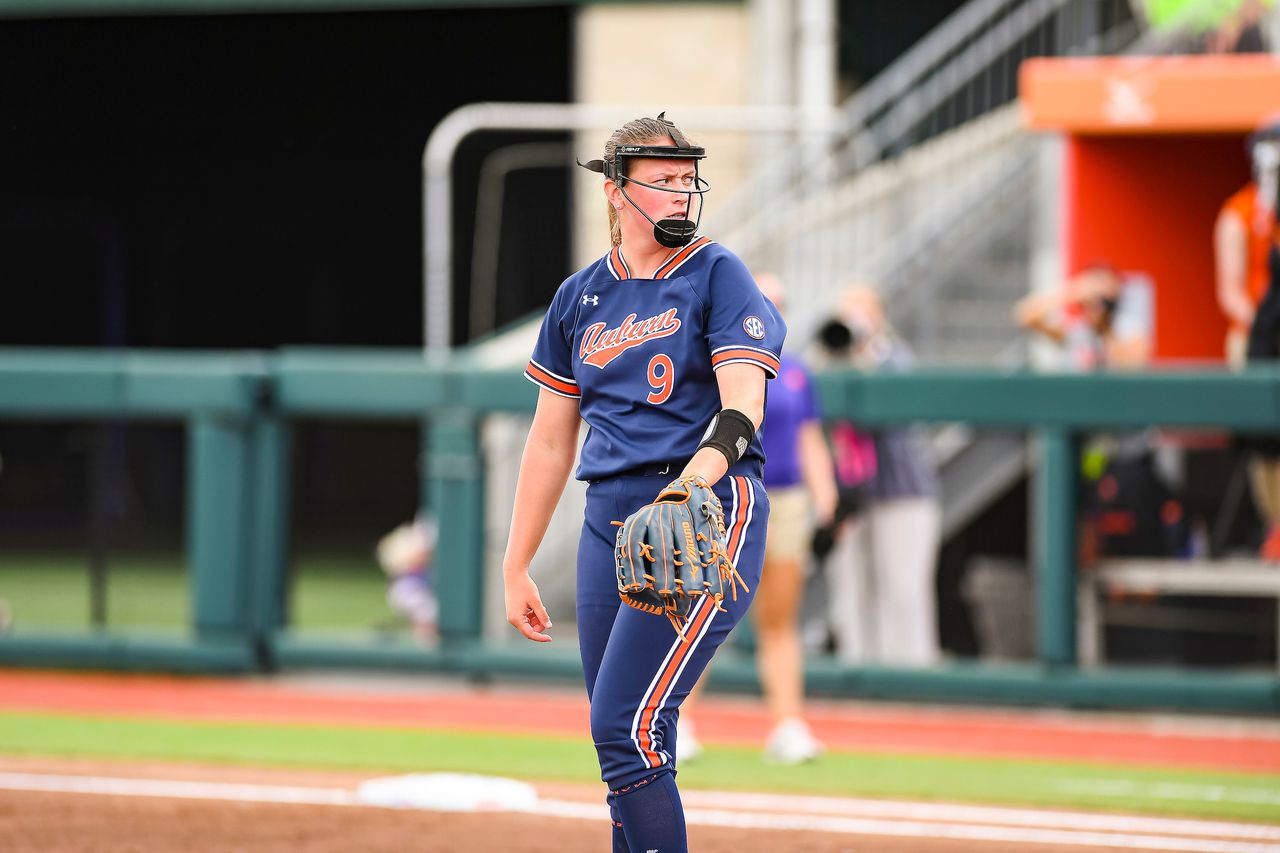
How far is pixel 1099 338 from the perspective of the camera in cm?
973

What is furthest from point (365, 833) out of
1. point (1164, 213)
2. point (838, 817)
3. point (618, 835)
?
point (1164, 213)

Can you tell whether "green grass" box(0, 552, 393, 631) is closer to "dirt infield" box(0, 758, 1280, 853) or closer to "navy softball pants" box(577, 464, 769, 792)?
"dirt infield" box(0, 758, 1280, 853)

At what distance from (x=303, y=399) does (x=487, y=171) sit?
1.98m

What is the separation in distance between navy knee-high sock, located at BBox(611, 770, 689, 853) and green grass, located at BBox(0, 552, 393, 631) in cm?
650

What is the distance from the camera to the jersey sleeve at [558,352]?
14.4 ft

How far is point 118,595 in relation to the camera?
34.9 ft

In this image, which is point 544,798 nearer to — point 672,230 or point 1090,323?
point 672,230

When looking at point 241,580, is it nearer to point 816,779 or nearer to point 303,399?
point 303,399

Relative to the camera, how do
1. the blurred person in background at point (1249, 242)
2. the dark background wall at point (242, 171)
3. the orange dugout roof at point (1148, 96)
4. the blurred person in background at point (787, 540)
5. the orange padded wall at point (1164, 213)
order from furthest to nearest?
the dark background wall at point (242, 171)
the orange padded wall at point (1164, 213)
the orange dugout roof at point (1148, 96)
the blurred person in background at point (1249, 242)
the blurred person in background at point (787, 540)

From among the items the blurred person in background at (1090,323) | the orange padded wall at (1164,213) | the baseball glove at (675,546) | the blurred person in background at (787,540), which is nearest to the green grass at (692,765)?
the blurred person in background at (787,540)

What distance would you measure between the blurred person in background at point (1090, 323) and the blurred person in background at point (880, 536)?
34.2 inches

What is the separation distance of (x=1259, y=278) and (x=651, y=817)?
6.08 metres

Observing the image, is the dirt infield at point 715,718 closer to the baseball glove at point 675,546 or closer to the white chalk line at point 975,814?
the white chalk line at point 975,814

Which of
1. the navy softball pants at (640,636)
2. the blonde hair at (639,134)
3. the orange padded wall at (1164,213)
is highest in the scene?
the orange padded wall at (1164,213)
